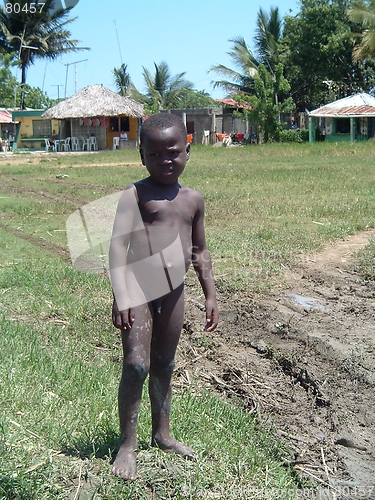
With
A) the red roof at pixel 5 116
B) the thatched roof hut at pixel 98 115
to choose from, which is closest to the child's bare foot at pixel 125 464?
the thatched roof hut at pixel 98 115

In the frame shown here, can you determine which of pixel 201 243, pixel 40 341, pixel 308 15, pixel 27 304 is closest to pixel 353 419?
pixel 201 243

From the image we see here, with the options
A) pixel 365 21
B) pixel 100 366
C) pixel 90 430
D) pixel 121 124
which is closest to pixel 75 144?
pixel 121 124

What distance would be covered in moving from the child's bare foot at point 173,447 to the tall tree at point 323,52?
116 ft

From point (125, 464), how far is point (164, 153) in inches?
50.7

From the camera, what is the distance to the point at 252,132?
40188 millimetres

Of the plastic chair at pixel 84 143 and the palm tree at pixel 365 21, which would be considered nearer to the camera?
the palm tree at pixel 365 21

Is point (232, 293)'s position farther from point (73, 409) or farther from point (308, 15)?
point (308, 15)

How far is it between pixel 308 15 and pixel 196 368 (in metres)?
35.3

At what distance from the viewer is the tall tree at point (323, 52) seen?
35781mm

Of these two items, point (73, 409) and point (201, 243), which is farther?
point (73, 409)

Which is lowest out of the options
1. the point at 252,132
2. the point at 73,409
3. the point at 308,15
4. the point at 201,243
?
the point at 73,409

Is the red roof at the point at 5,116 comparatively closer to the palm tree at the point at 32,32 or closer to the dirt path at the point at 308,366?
the palm tree at the point at 32,32

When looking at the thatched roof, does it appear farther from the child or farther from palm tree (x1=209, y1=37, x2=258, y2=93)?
the child

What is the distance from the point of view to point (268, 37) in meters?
38.0
